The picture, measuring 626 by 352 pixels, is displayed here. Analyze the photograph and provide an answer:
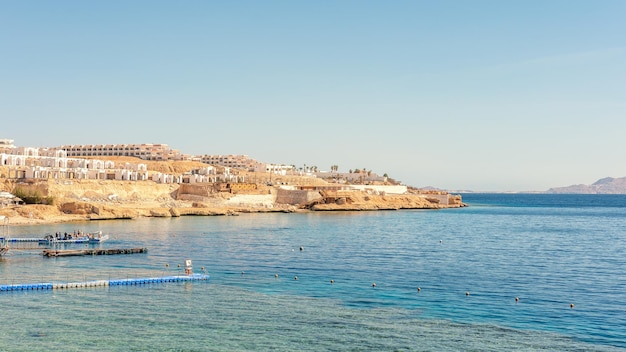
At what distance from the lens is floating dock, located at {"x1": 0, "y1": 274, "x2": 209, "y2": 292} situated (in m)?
38.9

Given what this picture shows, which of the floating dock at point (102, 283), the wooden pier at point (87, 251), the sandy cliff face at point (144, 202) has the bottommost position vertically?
the floating dock at point (102, 283)

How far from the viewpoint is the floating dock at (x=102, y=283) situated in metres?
38.9

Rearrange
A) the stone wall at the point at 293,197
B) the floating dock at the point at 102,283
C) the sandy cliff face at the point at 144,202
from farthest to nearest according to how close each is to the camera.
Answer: the stone wall at the point at 293,197 → the sandy cliff face at the point at 144,202 → the floating dock at the point at 102,283

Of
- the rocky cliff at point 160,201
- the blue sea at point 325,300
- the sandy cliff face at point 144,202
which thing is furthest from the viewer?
the rocky cliff at point 160,201

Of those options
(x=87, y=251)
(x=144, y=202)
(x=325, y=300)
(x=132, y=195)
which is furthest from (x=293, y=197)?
(x=325, y=300)

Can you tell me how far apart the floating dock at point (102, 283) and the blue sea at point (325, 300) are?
0.97 metres

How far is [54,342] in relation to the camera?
90.3 feet

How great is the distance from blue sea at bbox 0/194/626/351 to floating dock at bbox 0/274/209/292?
3.18 feet

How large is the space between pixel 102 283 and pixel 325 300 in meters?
15.2

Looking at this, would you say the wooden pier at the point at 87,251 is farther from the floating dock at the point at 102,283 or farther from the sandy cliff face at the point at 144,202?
A: the sandy cliff face at the point at 144,202

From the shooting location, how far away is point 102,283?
4122cm

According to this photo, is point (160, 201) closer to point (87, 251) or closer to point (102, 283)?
point (87, 251)

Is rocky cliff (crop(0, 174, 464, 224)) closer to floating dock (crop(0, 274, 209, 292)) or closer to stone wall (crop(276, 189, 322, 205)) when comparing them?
stone wall (crop(276, 189, 322, 205))

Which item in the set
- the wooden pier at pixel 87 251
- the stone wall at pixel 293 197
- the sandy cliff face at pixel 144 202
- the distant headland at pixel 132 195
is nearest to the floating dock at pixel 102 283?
the wooden pier at pixel 87 251
